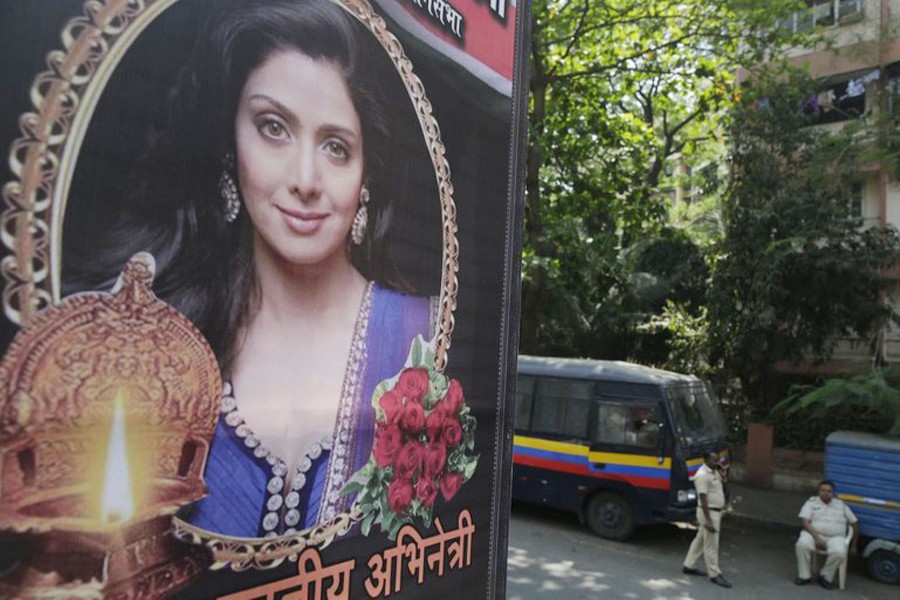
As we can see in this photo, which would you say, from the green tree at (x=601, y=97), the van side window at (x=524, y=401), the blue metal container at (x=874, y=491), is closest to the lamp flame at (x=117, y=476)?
the blue metal container at (x=874, y=491)

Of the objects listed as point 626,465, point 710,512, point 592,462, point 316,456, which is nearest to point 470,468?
point 316,456

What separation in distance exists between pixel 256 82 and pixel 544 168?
1194 centimetres

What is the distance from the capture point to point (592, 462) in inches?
383

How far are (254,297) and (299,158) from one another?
41cm

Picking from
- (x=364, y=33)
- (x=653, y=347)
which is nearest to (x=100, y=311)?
(x=364, y=33)

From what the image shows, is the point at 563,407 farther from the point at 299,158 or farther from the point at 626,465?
the point at 299,158

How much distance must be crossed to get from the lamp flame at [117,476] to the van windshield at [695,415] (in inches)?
337

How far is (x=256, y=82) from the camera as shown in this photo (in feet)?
5.89

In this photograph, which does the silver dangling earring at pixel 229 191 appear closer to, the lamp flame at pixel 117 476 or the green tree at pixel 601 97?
the lamp flame at pixel 117 476

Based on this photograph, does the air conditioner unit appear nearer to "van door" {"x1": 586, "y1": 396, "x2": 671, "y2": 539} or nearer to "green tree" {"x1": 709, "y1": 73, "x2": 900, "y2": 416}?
"green tree" {"x1": 709, "y1": 73, "x2": 900, "y2": 416}

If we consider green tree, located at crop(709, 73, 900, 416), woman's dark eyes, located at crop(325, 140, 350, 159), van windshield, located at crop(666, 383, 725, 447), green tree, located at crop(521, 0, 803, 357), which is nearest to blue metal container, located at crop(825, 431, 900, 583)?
van windshield, located at crop(666, 383, 725, 447)

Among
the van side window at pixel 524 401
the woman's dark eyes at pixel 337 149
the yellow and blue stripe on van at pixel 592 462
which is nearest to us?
the woman's dark eyes at pixel 337 149

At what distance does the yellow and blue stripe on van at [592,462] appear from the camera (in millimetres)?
9203

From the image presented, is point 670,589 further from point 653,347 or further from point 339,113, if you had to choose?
point 653,347
